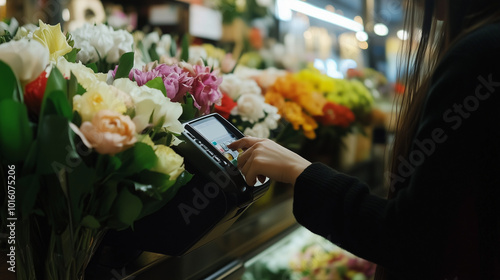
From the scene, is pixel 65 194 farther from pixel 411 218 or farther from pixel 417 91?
pixel 417 91

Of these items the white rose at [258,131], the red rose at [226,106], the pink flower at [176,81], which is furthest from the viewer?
the white rose at [258,131]

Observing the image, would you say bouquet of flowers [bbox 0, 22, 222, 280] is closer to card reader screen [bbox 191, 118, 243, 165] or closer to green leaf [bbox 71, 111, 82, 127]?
green leaf [bbox 71, 111, 82, 127]

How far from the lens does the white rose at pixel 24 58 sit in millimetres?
649

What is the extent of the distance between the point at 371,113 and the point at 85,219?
2.08 meters

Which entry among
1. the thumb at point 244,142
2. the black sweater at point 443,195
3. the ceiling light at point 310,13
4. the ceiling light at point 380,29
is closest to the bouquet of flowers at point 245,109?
the thumb at point 244,142

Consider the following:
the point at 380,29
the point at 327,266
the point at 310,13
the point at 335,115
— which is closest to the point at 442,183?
the point at 335,115

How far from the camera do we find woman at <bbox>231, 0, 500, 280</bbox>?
2.50 ft

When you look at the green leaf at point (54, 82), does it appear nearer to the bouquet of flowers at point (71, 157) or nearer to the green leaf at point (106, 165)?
the bouquet of flowers at point (71, 157)

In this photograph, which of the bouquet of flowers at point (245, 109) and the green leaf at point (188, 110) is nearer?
the green leaf at point (188, 110)

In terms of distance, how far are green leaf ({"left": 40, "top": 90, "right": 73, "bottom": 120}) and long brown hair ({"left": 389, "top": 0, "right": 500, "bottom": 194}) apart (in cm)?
67

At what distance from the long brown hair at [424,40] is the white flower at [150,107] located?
1.66ft

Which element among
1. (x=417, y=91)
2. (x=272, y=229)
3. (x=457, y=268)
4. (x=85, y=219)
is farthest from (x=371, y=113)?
(x=85, y=219)

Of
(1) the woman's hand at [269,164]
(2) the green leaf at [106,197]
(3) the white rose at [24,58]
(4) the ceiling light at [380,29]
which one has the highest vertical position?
(3) the white rose at [24,58]

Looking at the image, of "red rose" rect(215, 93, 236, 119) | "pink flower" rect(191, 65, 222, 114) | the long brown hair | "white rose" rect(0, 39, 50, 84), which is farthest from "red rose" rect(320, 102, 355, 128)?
"white rose" rect(0, 39, 50, 84)
